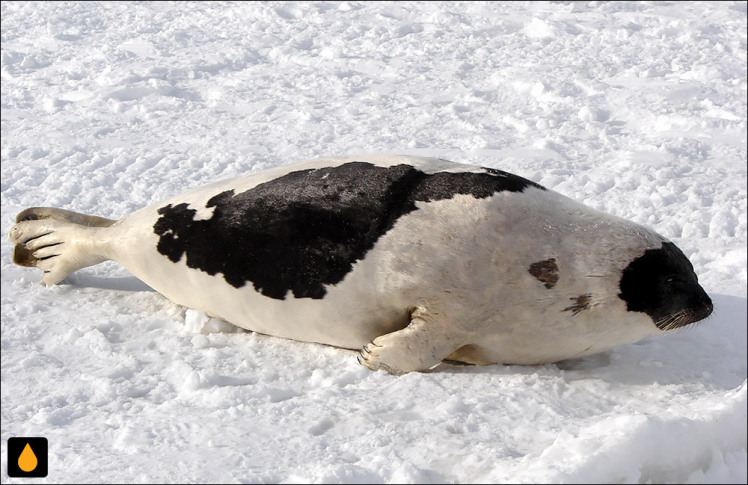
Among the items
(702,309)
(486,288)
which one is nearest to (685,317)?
(702,309)

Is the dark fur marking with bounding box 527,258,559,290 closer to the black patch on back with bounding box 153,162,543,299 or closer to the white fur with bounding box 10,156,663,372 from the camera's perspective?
the white fur with bounding box 10,156,663,372

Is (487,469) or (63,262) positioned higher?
(487,469)

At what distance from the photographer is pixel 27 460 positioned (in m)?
2.34

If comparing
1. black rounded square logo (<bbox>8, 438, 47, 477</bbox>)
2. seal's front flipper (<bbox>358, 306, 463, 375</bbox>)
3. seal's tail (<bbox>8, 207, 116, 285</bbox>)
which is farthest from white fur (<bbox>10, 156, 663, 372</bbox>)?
black rounded square logo (<bbox>8, 438, 47, 477</bbox>)

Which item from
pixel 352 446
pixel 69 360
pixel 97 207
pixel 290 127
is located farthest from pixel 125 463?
pixel 290 127

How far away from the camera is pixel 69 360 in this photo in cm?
313

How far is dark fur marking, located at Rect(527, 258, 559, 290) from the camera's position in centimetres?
311

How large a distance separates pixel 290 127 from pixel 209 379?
2899mm

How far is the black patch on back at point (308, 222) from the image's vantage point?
Result: 3232mm

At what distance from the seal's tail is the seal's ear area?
230 centimetres

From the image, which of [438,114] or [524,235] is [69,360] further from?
[438,114]

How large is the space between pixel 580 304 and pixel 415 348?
0.64m

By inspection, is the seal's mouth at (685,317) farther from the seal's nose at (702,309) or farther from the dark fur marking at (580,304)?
the dark fur marking at (580,304)

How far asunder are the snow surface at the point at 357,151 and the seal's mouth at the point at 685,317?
184mm
